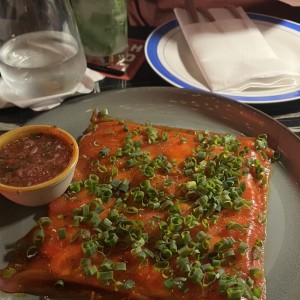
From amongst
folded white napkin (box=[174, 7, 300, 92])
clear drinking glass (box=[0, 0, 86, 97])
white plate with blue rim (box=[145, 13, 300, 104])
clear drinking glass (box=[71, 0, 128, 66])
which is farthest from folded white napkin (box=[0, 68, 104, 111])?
folded white napkin (box=[174, 7, 300, 92])

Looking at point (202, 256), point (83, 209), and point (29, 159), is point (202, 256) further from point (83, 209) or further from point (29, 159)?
point (29, 159)

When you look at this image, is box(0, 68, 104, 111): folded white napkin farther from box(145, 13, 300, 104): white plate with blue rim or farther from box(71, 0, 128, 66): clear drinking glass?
box(145, 13, 300, 104): white plate with blue rim

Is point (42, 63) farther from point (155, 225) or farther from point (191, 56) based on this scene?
point (155, 225)

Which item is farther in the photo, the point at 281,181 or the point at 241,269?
the point at 281,181

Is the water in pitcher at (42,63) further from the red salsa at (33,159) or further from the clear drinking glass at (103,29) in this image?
the red salsa at (33,159)

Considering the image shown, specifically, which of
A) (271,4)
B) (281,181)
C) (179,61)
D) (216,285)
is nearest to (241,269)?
(216,285)

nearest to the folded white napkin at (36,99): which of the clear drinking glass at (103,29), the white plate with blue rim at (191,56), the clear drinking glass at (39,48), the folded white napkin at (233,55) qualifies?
the clear drinking glass at (39,48)

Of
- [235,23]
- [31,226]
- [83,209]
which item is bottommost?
[31,226]

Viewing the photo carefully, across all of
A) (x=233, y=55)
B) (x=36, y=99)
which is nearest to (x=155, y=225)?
(x=36, y=99)

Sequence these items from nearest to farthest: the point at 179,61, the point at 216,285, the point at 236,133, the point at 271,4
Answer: the point at 216,285
the point at 236,133
the point at 179,61
the point at 271,4
